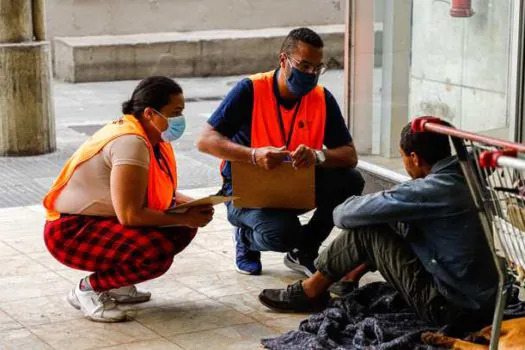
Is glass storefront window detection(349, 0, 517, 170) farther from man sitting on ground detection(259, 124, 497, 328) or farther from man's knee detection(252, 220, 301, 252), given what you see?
man sitting on ground detection(259, 124, 497, 328)

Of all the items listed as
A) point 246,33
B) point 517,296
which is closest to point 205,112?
point 246,33

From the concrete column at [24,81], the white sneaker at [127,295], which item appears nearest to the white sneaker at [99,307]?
the white sneaker at [127,295]

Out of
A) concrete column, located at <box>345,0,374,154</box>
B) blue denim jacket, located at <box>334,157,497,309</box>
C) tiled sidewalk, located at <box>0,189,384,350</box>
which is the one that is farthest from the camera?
concrete column, located at <box>345,0,374,154</box>

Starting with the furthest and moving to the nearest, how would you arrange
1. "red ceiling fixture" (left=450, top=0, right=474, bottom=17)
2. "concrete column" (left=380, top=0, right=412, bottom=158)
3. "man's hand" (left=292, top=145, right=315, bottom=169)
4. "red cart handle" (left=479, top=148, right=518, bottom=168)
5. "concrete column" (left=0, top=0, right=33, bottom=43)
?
"concrete column" (left=0, top=0, right=33, bottom=43)
"concrete column" (left=380, top=0, right=412, bottom=158)
"red ceiling fixture" (left=450, top=0, right=474, bottom=17)
"man's hand" (left=292, top=145, right=315, bottom=169)
"red cart handle" (left=479, top=148, right=518, bottom=168)

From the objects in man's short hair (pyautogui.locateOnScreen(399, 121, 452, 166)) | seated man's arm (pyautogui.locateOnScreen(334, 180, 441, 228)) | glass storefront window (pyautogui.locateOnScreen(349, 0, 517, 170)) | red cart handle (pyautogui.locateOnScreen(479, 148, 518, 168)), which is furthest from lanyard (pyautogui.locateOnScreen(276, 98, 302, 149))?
red cart handle (pyautogui.locateOnScreen(479, 148, 518, 168))

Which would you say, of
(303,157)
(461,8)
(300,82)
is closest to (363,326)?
(303,157)

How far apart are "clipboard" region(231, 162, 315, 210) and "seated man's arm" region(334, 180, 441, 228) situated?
2.54 ft

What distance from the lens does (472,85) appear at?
7.17m

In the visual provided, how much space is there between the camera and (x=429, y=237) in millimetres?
4996

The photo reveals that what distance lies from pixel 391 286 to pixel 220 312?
817 millimetres

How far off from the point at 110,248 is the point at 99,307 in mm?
303

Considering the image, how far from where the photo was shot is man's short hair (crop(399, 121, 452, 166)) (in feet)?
16.1

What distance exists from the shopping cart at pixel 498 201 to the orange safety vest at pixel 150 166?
5.13ft

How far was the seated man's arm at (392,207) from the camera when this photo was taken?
16.1ft
